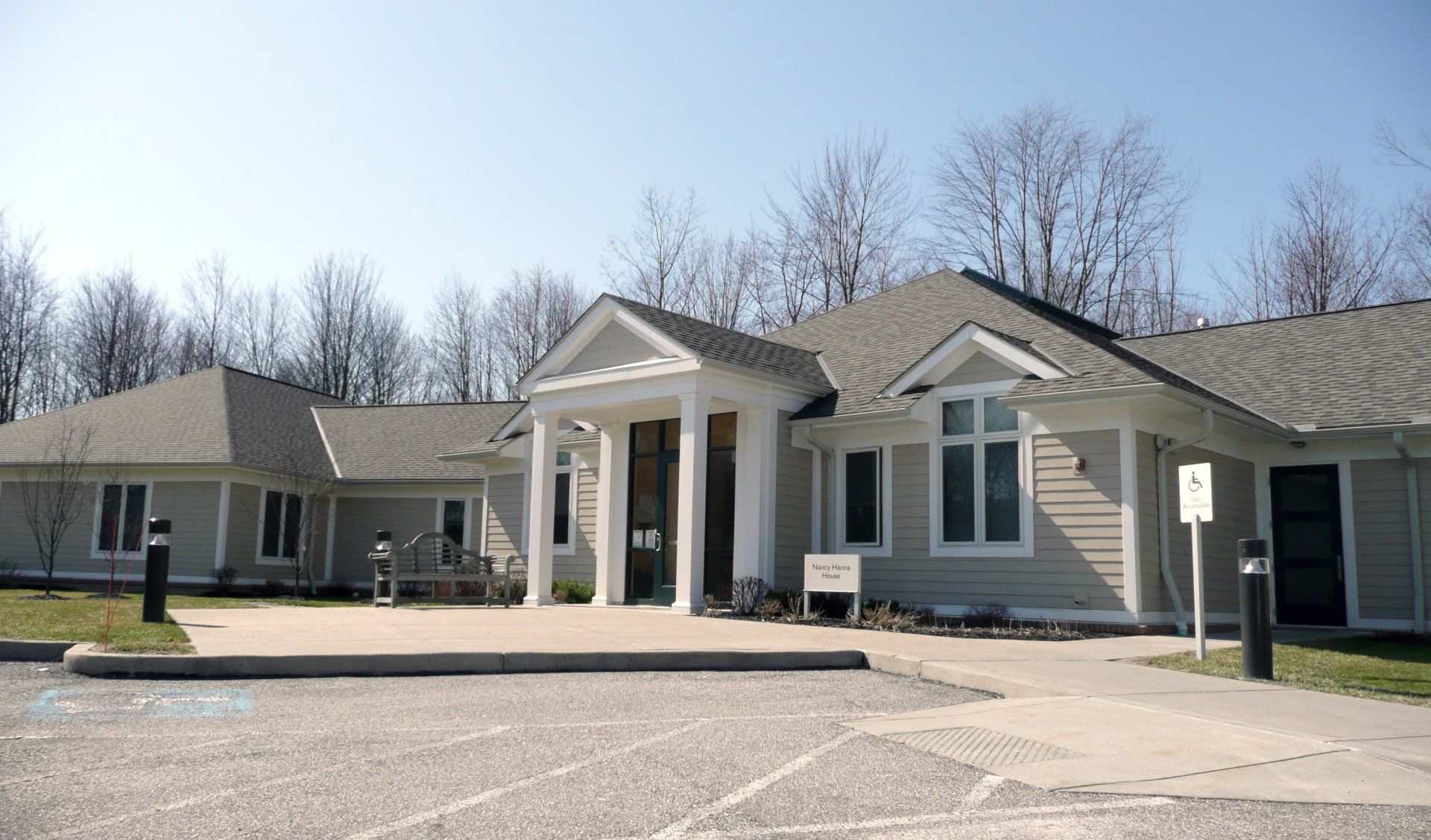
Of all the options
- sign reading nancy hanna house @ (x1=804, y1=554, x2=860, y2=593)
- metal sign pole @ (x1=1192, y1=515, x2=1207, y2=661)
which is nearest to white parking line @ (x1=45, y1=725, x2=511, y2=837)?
metal sign pole @ (x1=1192, y1=515, x2=1207, y2=661)

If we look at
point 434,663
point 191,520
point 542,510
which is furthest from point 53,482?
point 434,663

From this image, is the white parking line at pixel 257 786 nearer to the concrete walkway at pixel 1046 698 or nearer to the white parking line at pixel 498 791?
the white parking line at pixel 498 791

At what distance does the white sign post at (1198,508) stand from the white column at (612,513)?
392 inches

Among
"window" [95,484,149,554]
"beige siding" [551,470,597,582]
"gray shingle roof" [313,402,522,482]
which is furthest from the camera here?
"gray shingle roof" [313,402,522,482]

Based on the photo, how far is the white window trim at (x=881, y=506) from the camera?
16344 mm

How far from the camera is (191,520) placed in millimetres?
25672

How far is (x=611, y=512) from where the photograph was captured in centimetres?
1886

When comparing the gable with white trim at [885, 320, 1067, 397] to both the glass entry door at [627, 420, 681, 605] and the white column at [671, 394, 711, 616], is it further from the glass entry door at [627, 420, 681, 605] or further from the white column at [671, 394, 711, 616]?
the glass entry door at [627, 420, 681, 605]

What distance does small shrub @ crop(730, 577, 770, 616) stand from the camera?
15.6 m

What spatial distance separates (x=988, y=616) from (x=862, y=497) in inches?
118

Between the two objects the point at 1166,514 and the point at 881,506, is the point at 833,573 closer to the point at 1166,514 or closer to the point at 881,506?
the point at 881,506

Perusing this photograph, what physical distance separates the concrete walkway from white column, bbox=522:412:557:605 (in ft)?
13.6

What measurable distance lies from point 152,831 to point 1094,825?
3.93 meters

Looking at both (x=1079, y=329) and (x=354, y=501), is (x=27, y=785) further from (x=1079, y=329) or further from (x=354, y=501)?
(x=354, y=501)
